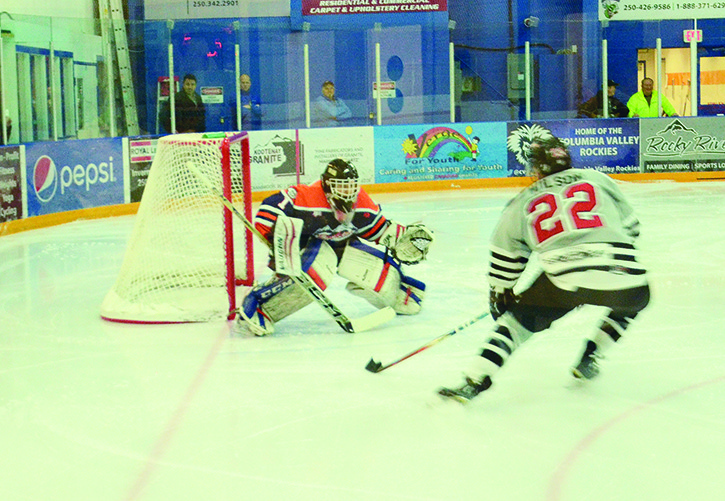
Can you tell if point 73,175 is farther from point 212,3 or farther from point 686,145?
point 686,145

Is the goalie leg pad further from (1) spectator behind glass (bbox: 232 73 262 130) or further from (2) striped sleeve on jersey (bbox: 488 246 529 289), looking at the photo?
(1) spectator behind glass (bbox: 232 73 262 130)

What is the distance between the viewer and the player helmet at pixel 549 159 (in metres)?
2.96

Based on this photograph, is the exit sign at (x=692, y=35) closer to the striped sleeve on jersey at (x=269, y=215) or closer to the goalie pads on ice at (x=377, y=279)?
the goalie pads on ice at (x=377, y=279)

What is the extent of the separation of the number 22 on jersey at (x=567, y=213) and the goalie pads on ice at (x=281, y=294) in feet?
4.96

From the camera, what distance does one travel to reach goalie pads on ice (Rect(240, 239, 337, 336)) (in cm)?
419

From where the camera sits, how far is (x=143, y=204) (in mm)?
4957

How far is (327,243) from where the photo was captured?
4.32m

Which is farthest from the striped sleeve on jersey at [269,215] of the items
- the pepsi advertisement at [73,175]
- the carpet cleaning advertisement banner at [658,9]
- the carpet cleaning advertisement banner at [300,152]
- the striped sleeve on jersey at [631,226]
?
the carpet cleaning advertisement banner at [658,9]

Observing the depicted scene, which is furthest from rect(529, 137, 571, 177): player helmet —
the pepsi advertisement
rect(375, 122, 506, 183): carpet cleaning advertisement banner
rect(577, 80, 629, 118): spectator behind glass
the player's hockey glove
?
rect(577, 80, 629, 118): spectator behind glass

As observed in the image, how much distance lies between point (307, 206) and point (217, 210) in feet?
4.19

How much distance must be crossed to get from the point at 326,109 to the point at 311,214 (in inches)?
263

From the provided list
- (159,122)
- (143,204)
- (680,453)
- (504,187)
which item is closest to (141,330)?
(143,204)

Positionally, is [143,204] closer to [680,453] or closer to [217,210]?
[217,210]

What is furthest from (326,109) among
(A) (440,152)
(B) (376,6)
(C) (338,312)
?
(C) (338,312)
